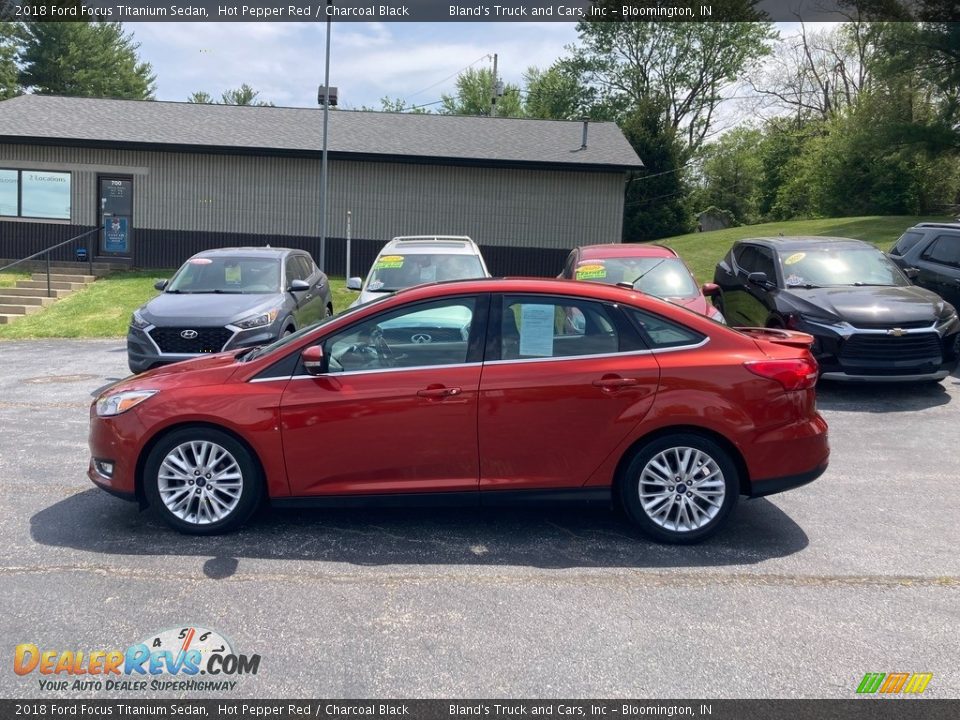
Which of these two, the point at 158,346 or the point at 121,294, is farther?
the point at 121,294

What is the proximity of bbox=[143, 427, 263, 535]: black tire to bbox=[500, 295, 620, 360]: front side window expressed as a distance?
5.67 feet

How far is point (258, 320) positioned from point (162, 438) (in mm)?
5190

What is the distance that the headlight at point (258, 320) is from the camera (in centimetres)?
1042

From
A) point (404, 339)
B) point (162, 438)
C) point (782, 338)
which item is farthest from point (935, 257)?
point (162, 438)

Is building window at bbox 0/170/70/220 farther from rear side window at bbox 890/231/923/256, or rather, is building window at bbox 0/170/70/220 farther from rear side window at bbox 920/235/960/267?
rear side window at bbox 920/235/960/267

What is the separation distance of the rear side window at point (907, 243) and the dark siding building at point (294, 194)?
33.4 ft

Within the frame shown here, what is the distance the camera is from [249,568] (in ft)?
16.7

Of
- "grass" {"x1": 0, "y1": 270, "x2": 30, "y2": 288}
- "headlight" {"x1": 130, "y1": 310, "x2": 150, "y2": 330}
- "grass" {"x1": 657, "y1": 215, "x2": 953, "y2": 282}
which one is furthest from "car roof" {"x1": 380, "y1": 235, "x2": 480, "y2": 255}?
"grass" {"x1": 0, "y1": 270, "x2": 30, "y2": 288}

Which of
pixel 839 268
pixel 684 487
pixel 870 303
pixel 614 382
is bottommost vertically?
pixel 684 487

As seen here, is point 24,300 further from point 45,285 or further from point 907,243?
point 907,243

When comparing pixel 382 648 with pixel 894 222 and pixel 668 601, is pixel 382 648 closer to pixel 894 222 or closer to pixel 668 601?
pixel 668 601

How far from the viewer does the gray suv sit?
1031 centimetres

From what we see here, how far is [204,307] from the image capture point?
1077cm

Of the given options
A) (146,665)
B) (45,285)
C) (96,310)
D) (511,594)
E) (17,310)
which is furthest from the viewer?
(45,285)
